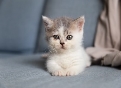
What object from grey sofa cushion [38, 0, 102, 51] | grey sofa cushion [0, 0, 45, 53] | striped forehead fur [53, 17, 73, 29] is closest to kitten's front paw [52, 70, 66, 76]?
striped forehead fur [53, 17, 73, 29]

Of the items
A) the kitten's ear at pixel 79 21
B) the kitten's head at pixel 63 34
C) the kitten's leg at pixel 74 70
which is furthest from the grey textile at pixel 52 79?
the kitten's ear at pixel 79 21

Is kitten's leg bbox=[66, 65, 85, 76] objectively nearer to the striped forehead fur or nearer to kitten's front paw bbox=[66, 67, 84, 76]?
kitten's front paw bbox=[66, 67, 84, 76]

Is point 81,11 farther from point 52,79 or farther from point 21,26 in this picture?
point 52,79

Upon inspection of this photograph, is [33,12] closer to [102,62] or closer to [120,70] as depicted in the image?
[102,62]

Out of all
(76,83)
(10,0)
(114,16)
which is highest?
(10,0)

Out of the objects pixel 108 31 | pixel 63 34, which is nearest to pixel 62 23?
pixel 63 34

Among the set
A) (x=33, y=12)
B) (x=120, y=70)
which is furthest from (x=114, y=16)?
(x=33, y=12)

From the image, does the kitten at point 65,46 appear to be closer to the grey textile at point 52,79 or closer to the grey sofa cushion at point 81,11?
the grey textile at point 52,79
